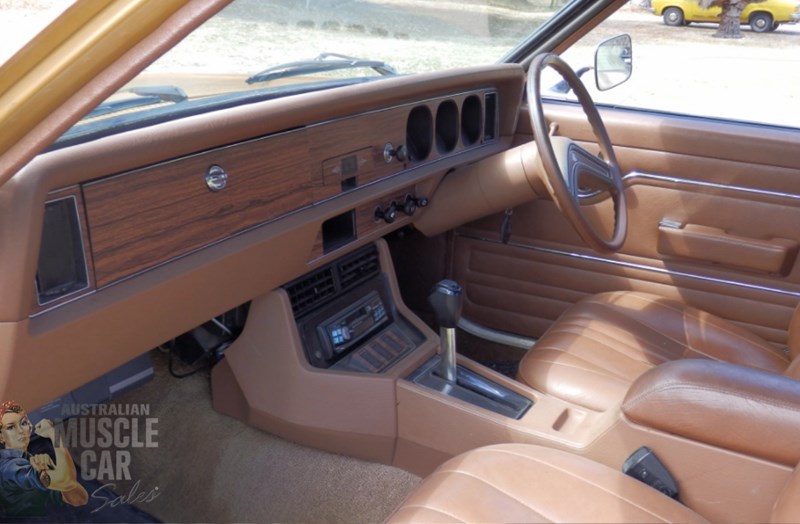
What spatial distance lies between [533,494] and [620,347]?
2.77ft

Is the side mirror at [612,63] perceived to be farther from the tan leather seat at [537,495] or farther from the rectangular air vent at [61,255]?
the rectangular air vent at [61,255]

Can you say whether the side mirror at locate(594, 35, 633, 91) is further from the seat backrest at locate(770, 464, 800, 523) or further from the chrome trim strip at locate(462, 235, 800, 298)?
the seat backrest at locate(770, 464, 800, 523)

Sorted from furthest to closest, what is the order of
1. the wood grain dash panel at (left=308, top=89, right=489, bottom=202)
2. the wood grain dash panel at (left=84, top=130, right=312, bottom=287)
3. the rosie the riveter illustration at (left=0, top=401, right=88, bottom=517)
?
the wood grain dash panel at (left=308, top=89, right=489, bottom=202) < the rosie the riveter illustration at (left=0, top=401, right=88, bottom=517) < the wood grain dash panel at (left=84, top=130, right=312, bottom=287)

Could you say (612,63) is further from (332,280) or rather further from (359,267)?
(332,280)

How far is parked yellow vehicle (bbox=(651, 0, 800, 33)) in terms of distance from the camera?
317 cm

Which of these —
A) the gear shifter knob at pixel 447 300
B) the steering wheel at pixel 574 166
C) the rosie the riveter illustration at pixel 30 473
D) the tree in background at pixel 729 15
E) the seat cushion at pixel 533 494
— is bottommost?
the rosie the riveter illustration at pixel 30 473

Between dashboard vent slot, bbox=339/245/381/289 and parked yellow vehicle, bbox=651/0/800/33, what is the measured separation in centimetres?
170

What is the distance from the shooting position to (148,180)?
1.41m

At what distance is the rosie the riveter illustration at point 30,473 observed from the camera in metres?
1.46

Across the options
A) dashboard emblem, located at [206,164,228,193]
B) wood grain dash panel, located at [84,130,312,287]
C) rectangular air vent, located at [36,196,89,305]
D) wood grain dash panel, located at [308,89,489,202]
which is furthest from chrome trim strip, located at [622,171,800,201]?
rectangular air vent, located at [36,196,89,305]

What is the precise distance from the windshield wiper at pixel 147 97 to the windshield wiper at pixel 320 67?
261mm

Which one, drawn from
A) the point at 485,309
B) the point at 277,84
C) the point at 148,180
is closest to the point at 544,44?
the point at 485,309

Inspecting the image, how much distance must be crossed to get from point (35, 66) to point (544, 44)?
2.22 metres

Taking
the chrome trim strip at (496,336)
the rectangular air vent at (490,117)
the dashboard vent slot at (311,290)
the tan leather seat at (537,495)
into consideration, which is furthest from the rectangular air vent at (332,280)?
the tan leather seat at (537,495)
